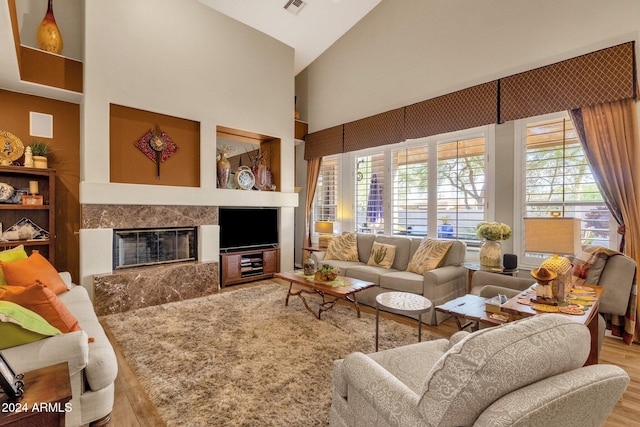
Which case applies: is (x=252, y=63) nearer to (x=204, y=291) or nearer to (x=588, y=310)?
(x=204, y=291)

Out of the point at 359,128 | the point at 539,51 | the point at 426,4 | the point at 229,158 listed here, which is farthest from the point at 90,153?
the point at 539,51

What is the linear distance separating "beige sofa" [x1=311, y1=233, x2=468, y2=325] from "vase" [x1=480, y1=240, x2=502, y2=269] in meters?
0.31

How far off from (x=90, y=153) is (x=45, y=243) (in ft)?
4.12

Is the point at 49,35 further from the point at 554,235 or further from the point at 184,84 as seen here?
the point at 554,235

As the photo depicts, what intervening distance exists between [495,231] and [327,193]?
340 centimetres

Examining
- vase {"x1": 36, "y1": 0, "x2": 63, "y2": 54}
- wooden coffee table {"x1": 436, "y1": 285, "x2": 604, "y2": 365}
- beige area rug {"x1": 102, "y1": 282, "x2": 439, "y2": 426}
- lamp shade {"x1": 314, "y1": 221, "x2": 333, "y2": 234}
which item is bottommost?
beige area rug {"x1": 102, "y1": 282, "x2": 439, "y2": 426}

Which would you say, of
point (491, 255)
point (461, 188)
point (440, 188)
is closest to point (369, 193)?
point (440, 188)

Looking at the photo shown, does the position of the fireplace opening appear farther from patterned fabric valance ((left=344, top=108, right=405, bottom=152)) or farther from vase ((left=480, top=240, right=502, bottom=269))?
vase ((left=480, top=240, right=502, bottom=269))

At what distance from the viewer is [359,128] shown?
17.4 ft

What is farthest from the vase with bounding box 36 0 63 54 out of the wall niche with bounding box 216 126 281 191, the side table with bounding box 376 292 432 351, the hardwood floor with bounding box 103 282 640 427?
the side table with bounding box 376 292 432 351

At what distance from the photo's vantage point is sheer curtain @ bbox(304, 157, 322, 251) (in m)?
6.31

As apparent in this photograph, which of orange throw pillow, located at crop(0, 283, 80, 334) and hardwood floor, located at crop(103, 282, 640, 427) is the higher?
orange throw pillow, located at crop(0, 283, 80, 334)

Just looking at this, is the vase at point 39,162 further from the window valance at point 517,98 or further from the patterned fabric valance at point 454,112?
the patterned fabric valance at point 454,112

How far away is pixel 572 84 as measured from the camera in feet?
10.2
